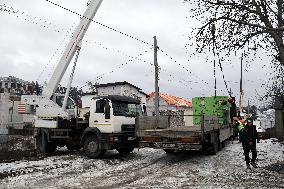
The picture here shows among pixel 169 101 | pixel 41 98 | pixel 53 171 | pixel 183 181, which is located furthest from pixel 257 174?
pixel 169 101

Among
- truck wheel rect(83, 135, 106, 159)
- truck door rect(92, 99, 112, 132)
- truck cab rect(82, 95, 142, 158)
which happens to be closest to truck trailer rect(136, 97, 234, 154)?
truck cab rect(82, 95, 142, 158)

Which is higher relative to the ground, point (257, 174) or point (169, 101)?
point (169, 101)

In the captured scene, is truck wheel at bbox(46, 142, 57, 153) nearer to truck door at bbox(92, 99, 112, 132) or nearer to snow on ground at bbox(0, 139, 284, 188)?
snow on ground at bbox(0, 139, 284, 188)

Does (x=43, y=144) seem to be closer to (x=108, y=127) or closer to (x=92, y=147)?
(x=92, y=147)

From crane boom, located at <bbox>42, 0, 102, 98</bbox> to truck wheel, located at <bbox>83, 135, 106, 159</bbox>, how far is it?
11.0 feet

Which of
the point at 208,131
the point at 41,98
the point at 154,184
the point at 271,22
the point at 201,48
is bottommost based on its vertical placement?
the point at 154,184

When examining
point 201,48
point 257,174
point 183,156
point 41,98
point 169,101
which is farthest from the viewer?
point 169,101

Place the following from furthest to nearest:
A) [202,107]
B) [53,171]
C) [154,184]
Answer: [202,107], [53,171], [154,184]

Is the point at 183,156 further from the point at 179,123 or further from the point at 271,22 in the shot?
the point at 271,22

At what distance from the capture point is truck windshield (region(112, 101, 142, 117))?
1491 cm

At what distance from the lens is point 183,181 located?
32.3ft

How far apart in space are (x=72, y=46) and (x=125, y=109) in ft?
13.8

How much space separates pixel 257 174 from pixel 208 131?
3.18 metres

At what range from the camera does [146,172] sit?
11.5 meters
